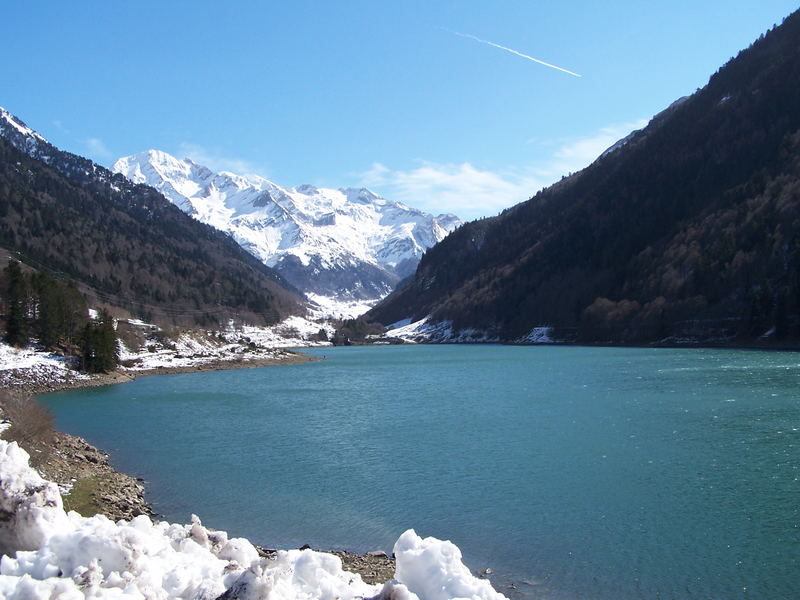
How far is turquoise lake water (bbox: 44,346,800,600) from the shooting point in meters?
18.9

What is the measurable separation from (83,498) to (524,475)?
19.7 meters

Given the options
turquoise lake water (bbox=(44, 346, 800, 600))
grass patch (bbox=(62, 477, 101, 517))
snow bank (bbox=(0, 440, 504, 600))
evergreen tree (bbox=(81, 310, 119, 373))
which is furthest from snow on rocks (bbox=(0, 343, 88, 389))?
snow bank (bbox=(0, 440, 504, 600))

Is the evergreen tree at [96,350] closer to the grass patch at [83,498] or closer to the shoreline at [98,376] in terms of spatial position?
the shoreline at [98,376]

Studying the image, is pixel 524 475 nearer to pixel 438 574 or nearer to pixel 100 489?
pixel 438 574

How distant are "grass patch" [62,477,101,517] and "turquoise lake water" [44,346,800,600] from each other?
2.74 meters

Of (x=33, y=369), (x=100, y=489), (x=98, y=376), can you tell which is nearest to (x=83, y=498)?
(x=100, y=489)

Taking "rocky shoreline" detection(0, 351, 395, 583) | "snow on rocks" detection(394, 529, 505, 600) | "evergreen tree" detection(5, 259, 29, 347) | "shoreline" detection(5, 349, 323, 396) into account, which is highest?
"evergreen tree" detection(5, 259, 29, 347)

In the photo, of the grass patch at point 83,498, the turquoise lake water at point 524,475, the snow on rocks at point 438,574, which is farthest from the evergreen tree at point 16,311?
the snow on rocks at point 438,574

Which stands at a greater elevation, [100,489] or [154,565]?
[154,565]

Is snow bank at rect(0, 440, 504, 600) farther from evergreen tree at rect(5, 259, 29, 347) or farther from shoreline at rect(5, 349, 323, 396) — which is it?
evergreen tree at rect(5, 259, 29, 347)

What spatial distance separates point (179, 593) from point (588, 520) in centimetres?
1669

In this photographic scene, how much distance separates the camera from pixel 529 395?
61406mm

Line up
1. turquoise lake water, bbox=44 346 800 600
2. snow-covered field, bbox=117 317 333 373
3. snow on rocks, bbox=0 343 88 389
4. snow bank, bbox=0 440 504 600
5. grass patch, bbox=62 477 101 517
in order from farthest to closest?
1. snow-covered field, bbox=117 317 333 373
2. snow on rocks, bbox=0 343 88 389
3. grass patch, bbox=62 477 101 517
4. turquoise lake water, bbox=44 346 800 600
5. snow bank, bbox=0 440 504 600

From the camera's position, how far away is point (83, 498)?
78.7 feet
